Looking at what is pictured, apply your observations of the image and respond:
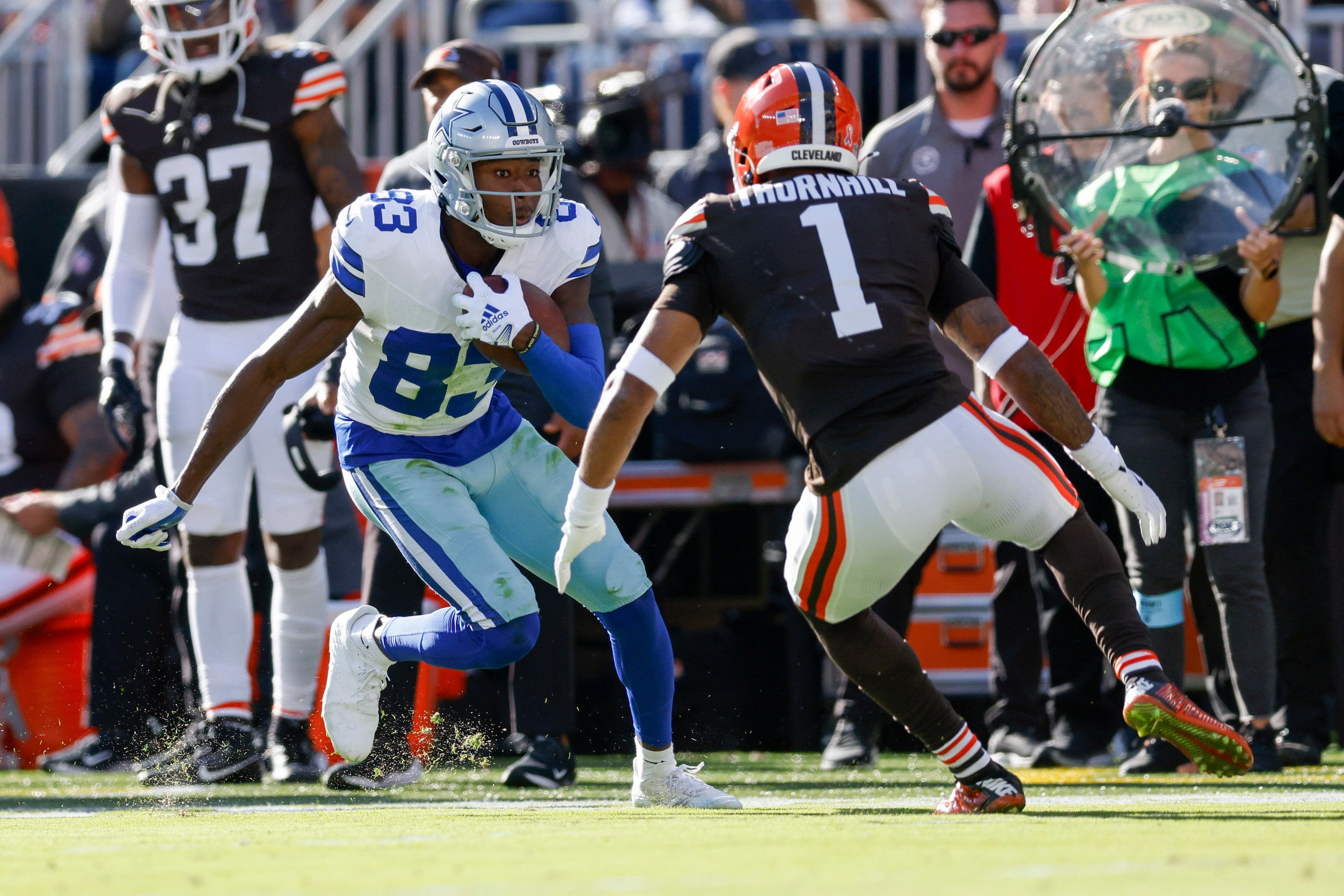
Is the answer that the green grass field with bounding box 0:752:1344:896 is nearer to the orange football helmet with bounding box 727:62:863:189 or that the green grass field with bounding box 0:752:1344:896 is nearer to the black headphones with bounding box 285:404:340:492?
the black headphones with bounding box 285:404:340:492

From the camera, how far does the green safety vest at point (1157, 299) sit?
4.96m

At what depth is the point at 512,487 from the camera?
14.4ft

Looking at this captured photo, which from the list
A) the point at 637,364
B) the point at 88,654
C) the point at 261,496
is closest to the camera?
the point at 637,364

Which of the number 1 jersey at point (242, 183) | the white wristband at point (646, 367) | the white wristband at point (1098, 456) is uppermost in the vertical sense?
the number 1 jersey at point (242, 183)

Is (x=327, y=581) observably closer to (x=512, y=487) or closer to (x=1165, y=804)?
(x=512, y=487)

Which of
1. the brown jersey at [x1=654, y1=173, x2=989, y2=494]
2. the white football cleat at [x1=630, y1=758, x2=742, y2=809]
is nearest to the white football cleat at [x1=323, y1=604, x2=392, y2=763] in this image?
the white football cleat at [x1=630, y1=758, x2=742, y2=809]

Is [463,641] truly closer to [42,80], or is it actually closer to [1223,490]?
[1223,490]

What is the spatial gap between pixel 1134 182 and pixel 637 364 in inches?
75.9

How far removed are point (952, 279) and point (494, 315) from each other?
96 cm

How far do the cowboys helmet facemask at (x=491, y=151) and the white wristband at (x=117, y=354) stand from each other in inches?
68.4

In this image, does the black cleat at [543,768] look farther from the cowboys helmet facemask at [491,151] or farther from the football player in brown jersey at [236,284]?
the cowboys helmet facemask at [491,151]

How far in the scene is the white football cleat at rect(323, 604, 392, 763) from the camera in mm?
4441

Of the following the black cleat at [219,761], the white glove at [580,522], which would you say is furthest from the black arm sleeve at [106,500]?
the white glove at [580,522]

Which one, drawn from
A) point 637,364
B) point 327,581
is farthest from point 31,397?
point 637,364
